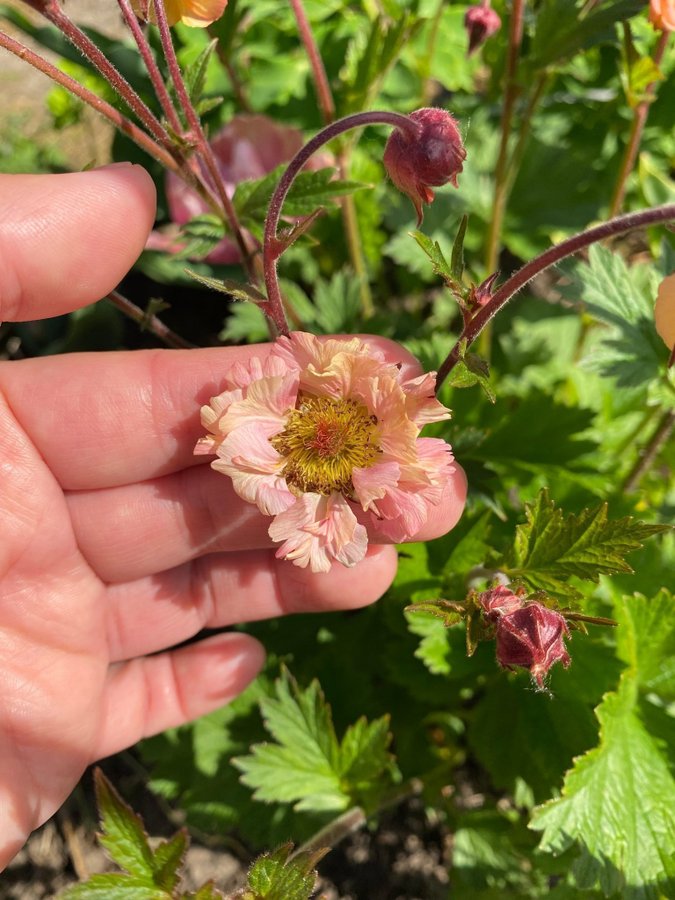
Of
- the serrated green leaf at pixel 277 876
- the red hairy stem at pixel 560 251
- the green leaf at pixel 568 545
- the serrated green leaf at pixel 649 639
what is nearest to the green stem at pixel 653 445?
the serrated green leaf at pixel 649 639

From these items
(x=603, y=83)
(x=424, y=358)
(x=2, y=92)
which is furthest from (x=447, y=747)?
(x=2, y=92)

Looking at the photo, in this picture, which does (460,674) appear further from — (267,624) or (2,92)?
(2,92)

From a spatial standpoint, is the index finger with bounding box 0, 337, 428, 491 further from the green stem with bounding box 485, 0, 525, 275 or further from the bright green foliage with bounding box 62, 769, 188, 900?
the green stem with bounding box 485, 0, 525, 275

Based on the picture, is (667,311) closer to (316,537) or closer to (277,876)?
(316,537)

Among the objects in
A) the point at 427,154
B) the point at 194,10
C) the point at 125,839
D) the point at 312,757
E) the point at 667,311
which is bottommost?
the point at 312,757

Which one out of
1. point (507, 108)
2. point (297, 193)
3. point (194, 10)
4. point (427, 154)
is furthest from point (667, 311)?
point (194, 10)

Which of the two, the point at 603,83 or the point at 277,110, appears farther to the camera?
the point at 277,110
